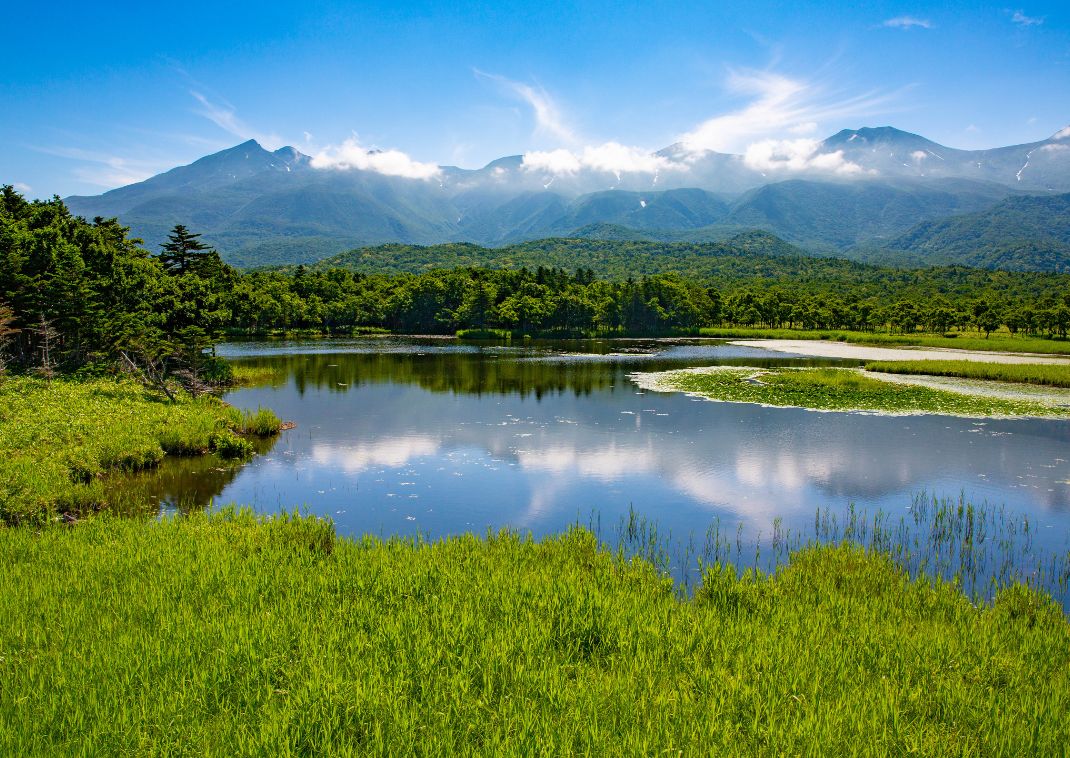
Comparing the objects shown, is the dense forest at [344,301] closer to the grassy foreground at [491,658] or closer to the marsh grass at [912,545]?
the grassy foreground at [491,658]

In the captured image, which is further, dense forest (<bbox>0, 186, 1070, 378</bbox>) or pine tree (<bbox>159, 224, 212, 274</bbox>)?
pine tree (<bbox>159, 224, 212, 274</bbox>)

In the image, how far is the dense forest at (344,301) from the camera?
35875mm

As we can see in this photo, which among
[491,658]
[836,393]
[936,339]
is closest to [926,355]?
[936,339]

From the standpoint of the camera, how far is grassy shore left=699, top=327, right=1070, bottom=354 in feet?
251

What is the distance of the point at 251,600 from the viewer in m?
9.62

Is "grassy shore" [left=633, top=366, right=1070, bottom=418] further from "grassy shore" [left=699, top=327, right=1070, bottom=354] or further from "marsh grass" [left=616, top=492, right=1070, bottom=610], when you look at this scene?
"grassy shore" [left=699, top=327, right=1070, bottom=354]

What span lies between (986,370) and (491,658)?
59.2m

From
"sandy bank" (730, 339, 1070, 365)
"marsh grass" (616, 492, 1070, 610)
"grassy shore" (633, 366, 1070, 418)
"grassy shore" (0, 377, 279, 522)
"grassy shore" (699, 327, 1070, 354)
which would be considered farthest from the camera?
"grassy shore" (699, 327, 1070, 354)

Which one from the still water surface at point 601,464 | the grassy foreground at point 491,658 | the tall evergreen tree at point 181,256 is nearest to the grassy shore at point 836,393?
the still water surface at point 601,464

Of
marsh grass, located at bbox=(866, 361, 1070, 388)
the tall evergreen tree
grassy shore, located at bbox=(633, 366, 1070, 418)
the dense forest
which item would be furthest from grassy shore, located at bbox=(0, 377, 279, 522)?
marsh grass, located at bbox=(866, 361, 1070, 388)

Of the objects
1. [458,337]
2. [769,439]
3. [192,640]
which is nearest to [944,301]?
[458,337]

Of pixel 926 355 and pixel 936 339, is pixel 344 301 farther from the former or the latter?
pixel 936 339

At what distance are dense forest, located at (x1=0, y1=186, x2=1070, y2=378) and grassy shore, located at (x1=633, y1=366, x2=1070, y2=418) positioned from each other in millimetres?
35832

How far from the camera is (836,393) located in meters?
41.1
